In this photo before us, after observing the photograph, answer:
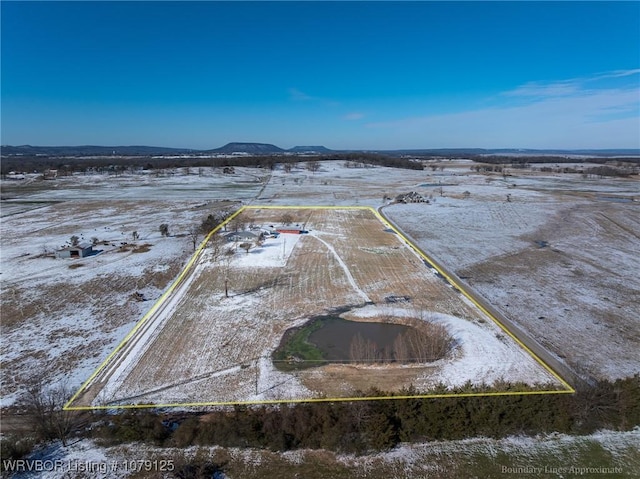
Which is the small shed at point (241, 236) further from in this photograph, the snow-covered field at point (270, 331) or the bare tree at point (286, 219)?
the bare tree at point (286, 219)

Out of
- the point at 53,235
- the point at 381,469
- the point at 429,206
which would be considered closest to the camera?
the point at 381,469

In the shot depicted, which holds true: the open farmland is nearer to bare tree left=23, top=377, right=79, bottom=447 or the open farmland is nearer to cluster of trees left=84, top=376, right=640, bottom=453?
cluster of trees left=84, top=376, right=640, bottom=453

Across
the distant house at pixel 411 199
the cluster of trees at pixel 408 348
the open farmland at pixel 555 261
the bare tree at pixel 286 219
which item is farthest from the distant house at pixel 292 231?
the distant house at pixel 411 199

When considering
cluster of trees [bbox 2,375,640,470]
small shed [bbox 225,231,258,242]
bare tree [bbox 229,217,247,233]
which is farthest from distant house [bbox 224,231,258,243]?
cluster of trees [bbox 2,375,640,470]

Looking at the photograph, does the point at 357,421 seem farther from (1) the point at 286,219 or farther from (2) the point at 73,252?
(1) the point at 286,219

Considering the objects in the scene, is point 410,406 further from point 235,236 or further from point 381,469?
point 235,236

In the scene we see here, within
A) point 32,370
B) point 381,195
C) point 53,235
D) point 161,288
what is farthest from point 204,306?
point 381,195
